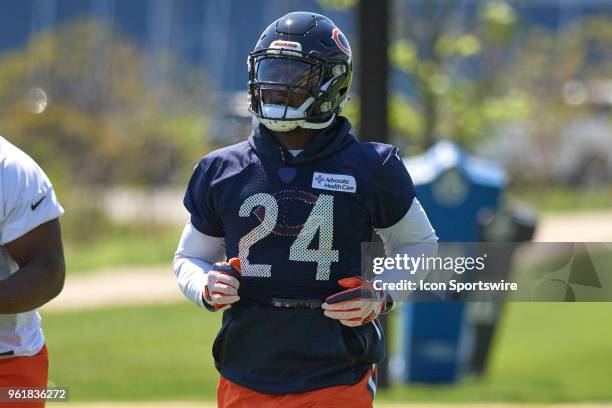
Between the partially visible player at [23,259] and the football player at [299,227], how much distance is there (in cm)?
46

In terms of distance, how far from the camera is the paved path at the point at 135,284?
17.3m

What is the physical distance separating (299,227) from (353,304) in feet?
1.01

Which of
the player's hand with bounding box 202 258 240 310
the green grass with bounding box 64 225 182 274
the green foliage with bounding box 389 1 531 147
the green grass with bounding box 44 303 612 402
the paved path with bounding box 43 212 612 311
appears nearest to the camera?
the player's hand with bounding box 202 258 240 310

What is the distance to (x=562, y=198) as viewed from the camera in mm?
28141

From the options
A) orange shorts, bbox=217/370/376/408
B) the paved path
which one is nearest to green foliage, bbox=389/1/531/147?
the paved path

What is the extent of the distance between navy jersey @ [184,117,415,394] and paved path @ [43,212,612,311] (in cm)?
1232

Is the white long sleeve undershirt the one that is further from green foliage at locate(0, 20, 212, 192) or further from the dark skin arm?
green foliage at locate(0, 20, 212, 192)

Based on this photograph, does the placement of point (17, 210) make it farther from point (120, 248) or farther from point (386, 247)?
point (120, 248)

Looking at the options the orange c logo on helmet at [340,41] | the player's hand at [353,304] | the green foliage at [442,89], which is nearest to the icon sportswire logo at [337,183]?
the player's hand at [353,304]

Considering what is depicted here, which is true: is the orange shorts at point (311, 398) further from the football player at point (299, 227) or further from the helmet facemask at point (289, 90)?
the helmet facemask at point (289, 90)

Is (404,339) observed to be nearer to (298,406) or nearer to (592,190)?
(298,406)

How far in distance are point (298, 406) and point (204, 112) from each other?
81.8 feet

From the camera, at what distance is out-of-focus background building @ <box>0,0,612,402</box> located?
42.2 feet

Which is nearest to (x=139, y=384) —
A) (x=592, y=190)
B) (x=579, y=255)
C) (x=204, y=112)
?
(x=579, y=255)
